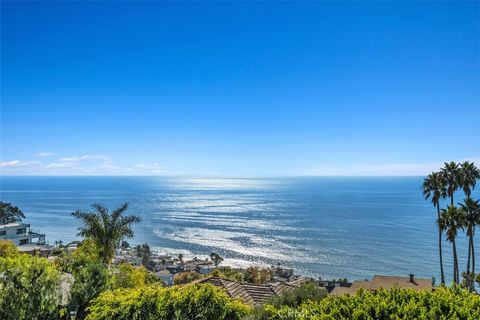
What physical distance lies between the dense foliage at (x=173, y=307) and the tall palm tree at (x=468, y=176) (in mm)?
26107

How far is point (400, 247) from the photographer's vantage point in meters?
79.3

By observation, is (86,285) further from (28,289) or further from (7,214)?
(7,214)

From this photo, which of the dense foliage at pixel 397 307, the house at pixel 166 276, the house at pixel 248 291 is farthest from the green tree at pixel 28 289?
the house at pixel 166 276

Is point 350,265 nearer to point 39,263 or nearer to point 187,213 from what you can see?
point 39,263

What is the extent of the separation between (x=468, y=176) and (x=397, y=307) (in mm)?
26087

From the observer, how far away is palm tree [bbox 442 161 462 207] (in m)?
30.3

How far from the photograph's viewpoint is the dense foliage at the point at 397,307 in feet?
27.8

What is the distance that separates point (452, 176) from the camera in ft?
101

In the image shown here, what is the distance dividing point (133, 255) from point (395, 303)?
6801cm

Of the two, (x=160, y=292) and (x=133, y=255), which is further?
(x=133, y=255)

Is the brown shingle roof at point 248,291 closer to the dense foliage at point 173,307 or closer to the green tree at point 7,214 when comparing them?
the dense foliage at point 173,307

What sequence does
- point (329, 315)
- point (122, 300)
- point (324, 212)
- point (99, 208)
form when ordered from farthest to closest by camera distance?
point (324, 212), point (99, 208), point (122, 300), point (329, 315)

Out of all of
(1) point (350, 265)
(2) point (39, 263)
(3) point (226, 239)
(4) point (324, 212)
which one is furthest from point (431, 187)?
(4) point (324, 212)

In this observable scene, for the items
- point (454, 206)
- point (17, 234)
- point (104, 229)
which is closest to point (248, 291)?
point (104, 229)
